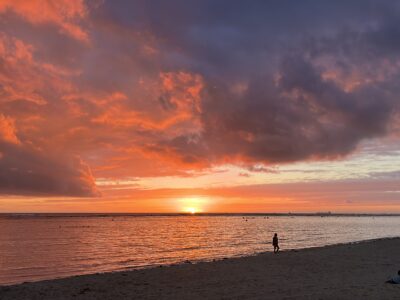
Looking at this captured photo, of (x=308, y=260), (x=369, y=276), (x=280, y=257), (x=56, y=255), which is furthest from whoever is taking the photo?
(x=56, y=255)

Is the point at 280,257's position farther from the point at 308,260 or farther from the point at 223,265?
the point at 223,265

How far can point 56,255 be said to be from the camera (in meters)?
49.8

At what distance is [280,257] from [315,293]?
1793cm

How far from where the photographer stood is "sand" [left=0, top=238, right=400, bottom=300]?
19672 millimetres

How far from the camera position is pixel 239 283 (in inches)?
911

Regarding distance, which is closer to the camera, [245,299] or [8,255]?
[245,299]

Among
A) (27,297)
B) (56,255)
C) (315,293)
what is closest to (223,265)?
(315,293)

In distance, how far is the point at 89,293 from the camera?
21.2 metres

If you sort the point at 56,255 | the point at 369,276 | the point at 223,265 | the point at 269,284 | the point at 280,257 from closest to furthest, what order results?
the point at 269,284 → the point at 369,276 → the point at 223,265 → the point at 280,257 → the point at 56,255

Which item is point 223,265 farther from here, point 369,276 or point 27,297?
point 27,297

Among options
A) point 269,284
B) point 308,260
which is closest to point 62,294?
point 269,284

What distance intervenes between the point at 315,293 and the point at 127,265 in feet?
79.6

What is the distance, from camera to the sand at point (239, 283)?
1967 cm

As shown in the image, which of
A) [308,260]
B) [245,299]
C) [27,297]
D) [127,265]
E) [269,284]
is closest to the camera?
[245,299]
